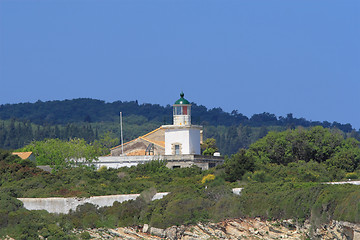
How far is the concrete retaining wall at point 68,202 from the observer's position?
50750 millimetres

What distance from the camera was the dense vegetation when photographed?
4569cm

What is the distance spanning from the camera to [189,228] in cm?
4788

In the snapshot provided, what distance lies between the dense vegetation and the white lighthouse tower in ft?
15.4

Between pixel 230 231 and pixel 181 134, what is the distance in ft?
70.5

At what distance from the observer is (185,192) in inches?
1993

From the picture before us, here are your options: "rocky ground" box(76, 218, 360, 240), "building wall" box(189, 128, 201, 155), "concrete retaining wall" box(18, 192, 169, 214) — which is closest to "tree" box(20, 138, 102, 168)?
"building wall" box(189, 128, 201, 155)

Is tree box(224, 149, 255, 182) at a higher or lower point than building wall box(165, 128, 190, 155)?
lower

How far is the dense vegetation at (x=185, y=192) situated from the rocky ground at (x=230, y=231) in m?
0.41

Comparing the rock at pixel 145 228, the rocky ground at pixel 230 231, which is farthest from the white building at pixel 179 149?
the rocky ground at pixel 230 231

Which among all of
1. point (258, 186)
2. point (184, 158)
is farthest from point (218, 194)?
point (184, 158)

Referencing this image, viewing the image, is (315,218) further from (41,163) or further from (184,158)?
(41,163)

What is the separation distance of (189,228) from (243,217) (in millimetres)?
2974

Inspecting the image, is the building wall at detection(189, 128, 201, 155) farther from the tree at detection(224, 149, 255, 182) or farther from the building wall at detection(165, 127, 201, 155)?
the tree at detection(224, 149, 255, 182)

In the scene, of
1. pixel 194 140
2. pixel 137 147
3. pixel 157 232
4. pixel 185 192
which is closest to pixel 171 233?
pixel 157 232
